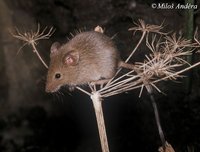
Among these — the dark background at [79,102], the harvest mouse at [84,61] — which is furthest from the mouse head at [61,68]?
the dark background at [79,102]

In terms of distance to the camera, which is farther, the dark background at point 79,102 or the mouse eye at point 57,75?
the dark background at point 79,102

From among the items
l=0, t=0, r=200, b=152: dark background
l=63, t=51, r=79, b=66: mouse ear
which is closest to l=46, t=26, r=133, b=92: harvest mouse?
l=63, t=51, r=79, b=66: mouse ear

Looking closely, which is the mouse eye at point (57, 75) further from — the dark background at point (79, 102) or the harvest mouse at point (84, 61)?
the dark background at point (79, 102)

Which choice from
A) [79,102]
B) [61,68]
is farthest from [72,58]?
[79,102]

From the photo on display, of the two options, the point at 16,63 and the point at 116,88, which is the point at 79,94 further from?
the point at 116,88

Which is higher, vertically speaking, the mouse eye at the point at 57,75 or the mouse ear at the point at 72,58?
the mouse ear at the point at 72,58

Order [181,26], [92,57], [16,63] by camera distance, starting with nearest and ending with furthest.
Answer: [92,57], [181,26], [16,63]

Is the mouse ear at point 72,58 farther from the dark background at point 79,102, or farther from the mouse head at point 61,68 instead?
the dark background at point 79,102

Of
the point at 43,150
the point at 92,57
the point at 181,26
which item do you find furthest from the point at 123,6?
the point at 92,57
